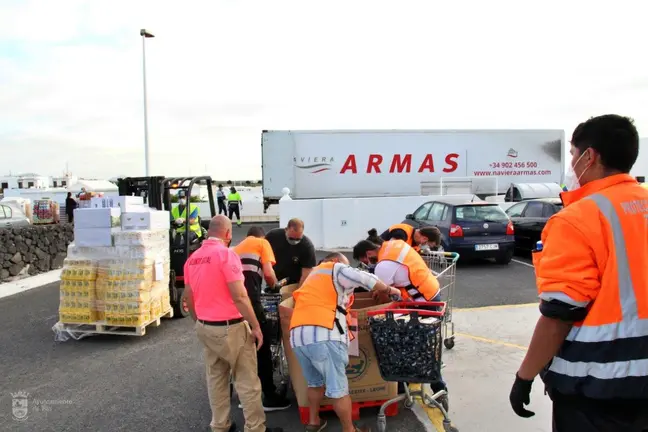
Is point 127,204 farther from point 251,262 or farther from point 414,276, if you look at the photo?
point 414,276

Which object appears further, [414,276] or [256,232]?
[256,232]

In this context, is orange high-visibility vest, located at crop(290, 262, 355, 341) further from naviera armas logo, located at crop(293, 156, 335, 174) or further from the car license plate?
naviera armas logo, located at crop(293, 156, 335, 174)

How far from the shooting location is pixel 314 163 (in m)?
17.3

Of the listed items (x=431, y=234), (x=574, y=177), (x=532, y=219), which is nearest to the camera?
(x=574, y=177)

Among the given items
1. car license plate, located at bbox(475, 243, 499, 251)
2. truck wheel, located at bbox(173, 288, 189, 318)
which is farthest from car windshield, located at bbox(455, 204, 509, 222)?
truck wheel, located at bbox(173, 288, 189, 318)

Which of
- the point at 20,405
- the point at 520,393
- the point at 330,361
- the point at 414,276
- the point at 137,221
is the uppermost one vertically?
the point at 137,221

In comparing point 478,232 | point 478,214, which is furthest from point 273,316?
point 478,214

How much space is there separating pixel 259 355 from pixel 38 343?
3.80 m

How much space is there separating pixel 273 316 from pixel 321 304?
3.45ft

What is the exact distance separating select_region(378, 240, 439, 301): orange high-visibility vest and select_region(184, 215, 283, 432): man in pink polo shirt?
4.51 feet

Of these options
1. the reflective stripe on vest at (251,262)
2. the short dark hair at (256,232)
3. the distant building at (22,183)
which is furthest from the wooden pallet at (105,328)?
the distant building at (22,183)

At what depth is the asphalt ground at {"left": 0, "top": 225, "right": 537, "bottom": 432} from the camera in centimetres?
394

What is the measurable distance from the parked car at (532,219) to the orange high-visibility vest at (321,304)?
356 inches

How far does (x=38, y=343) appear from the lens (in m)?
6.09
